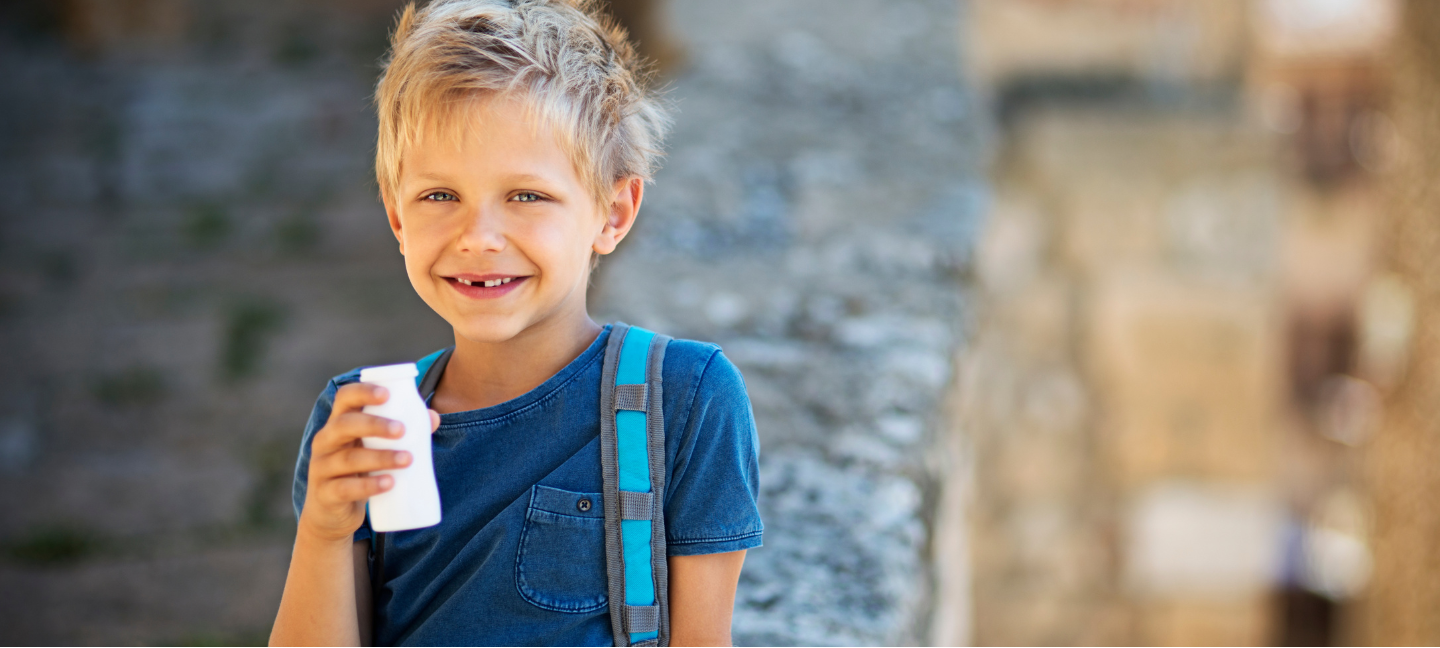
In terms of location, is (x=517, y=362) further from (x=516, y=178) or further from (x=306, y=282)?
(x=306, y=282)

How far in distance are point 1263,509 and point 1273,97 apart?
21.8 feet

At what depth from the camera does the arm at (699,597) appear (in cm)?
79

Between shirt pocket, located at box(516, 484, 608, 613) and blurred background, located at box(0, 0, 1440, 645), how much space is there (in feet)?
1.27

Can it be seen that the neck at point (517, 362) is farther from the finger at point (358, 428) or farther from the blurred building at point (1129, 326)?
the blurred building at point (1129, 326)


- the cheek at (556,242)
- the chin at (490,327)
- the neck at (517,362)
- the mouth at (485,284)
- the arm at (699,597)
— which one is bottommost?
the arm at (699,597)

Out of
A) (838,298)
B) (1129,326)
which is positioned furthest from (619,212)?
(1129,326)

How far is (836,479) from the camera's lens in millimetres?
1397

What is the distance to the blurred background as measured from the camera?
5.50 feet

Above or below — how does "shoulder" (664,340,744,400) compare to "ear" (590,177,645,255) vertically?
below

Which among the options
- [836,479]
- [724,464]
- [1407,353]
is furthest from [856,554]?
[1407,353]

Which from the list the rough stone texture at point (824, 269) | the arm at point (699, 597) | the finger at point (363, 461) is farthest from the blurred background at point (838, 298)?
the finger at point (363, 461)

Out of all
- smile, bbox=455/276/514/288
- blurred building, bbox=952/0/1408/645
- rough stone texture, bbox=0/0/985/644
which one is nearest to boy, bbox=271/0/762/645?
smile, bbox=455/276/514/288

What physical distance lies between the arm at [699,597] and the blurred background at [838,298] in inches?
13.3

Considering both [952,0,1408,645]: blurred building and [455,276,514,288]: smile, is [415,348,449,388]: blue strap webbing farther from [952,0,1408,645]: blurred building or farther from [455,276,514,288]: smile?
[952,0,1408,645]: blurred building
